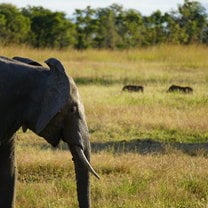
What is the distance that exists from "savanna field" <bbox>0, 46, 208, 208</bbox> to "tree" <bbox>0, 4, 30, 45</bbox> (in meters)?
9.91

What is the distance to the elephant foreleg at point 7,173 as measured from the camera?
4125 mm

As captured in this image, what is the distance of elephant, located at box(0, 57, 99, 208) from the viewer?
3.53 metres

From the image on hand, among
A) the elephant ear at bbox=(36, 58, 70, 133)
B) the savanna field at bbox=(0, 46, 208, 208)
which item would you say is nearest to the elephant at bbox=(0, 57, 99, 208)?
the elephant ear at bbox=(36, 58, 70, 133)

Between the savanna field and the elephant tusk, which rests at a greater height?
the elephant tusk

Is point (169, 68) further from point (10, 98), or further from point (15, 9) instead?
point (10, 98)

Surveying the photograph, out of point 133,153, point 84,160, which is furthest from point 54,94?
point 133,153

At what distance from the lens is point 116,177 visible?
5887mm

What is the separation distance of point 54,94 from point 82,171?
17.6 inches

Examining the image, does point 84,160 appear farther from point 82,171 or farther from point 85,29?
point 85,29

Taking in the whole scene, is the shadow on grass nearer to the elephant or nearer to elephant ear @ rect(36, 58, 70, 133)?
the elephant

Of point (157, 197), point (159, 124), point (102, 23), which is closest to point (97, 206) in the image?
point (157, 197)

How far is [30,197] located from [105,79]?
10.4m

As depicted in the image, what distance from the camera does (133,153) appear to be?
694 centimetres

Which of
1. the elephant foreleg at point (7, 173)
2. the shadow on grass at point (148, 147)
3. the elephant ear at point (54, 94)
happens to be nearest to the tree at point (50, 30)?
the shadow on grass at point (148, 147)
